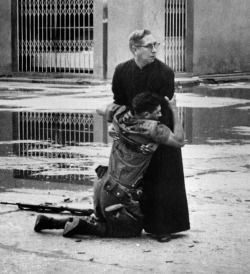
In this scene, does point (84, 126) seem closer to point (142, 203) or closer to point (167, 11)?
point (142, 203)

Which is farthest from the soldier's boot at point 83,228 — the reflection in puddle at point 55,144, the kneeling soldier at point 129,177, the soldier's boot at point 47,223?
the reflection in puddle at point 55,144

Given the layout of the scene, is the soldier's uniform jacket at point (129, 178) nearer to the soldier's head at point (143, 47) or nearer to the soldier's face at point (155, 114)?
the soldier's face at point (155, 114)

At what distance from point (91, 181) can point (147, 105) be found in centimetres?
317

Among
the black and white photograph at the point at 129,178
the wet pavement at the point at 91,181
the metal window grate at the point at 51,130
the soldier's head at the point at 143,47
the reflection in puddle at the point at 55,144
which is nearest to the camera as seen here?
the wet pavement at the point at 91,181

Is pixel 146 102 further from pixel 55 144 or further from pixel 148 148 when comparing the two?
pixel 55 144

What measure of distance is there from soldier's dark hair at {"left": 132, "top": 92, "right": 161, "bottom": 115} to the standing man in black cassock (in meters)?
0.13

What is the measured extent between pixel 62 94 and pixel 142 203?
53.7ft

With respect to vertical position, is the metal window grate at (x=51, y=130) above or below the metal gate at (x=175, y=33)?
below

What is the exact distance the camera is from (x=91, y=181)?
10.6 metres

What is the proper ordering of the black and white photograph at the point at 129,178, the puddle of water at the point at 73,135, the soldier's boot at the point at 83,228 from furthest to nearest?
1. the puddle of water at the point at 73,135
2. the soldier's boot at the point at 83,228
3. the black and white photograph at the point at 129,178

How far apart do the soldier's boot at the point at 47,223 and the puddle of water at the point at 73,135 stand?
276 centimetres

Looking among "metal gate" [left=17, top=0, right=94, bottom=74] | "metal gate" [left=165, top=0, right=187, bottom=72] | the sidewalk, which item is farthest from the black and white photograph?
"metal gate" [left=165, top=0, right=187, bottom=72]

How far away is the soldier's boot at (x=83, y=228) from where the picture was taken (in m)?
7.51

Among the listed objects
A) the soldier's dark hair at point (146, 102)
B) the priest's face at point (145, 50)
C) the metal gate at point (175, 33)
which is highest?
the metal gate at point (175, 33)
